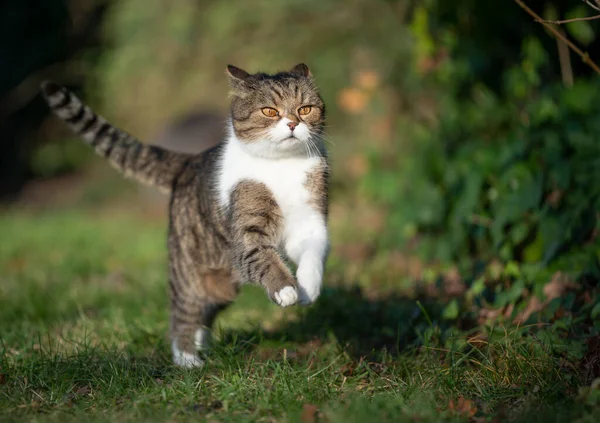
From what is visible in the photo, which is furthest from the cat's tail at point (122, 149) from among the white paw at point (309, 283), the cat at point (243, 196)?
the white paw at point (309, 283)

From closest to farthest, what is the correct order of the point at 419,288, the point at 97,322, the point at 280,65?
the point at 97,322, the point at 419,288, the point at 280,65

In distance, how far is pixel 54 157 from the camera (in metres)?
13.4

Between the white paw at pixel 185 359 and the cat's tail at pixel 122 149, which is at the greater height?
the cat's tail at pixel 122 149

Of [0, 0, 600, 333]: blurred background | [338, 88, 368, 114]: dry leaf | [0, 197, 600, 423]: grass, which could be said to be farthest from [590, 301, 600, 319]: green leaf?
[338, 88, 368, 114]: dry leaf

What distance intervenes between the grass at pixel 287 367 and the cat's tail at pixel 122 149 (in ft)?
3.01

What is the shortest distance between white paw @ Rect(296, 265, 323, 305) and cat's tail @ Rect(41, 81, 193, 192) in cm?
147

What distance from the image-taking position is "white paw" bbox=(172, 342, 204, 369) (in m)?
3.65

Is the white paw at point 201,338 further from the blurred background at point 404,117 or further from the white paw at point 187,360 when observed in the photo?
the blurred background at point 404,117

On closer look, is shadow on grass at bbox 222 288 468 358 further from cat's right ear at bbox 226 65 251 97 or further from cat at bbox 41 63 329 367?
cat's right ear at bbox 226 65 251 97

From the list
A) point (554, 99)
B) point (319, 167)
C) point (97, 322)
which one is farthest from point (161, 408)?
point (554, 99)

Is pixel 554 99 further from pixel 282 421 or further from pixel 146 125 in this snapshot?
pixel 146 125

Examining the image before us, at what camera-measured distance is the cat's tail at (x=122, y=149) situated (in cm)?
425

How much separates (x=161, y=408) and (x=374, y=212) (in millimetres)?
5207

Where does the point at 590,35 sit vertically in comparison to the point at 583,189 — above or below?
above
